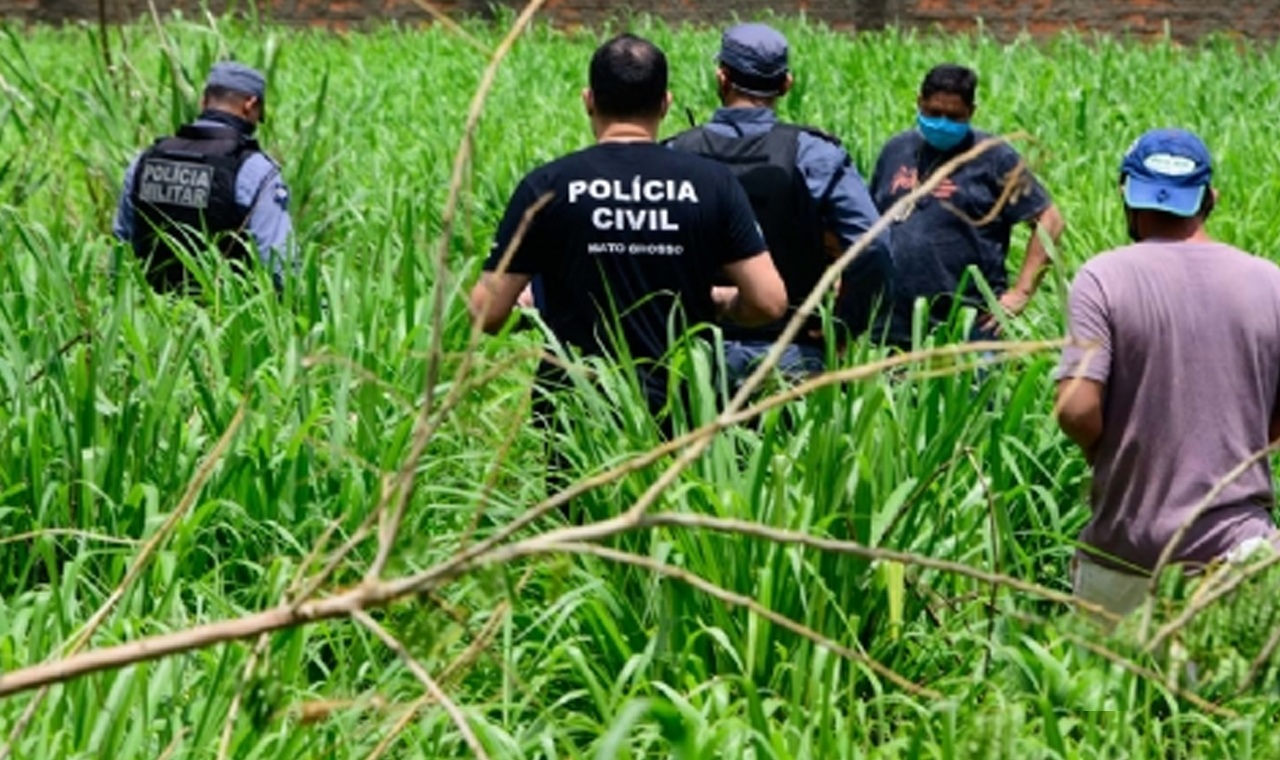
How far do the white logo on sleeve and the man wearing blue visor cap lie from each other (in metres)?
0.03

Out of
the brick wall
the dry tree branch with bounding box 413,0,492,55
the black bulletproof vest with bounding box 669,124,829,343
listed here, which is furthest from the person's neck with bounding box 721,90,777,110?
the brick wall

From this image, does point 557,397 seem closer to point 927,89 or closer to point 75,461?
point 75,461

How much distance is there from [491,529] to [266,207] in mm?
2069

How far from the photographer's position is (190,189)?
21.9ft

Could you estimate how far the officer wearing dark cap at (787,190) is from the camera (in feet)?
18.3

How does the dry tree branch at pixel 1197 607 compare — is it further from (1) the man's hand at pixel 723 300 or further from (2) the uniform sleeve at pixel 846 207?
(2) the uniform sleeve at pixel 846 207

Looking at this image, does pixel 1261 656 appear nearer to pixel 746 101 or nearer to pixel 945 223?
pixel 746 101

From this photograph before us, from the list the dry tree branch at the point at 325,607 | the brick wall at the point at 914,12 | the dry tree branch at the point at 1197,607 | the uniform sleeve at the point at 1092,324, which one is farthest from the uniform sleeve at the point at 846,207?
the brick wall at the point at 914,12

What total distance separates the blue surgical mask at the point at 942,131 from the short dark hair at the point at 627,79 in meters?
1.53

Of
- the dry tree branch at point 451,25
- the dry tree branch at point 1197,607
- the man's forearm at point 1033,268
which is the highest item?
the dry tree branch at point 451,25

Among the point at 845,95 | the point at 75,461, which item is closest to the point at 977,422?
the point at 75,461

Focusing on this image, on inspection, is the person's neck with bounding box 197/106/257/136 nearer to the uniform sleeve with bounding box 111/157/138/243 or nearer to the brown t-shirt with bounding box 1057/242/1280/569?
the uniform sleeve with bounding box 111/157/138/243

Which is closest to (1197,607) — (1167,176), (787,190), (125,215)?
(1167,176)

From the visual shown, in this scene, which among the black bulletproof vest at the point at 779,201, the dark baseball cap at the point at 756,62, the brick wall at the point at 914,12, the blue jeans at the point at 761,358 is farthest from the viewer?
the brick wall at the point at 914,12
